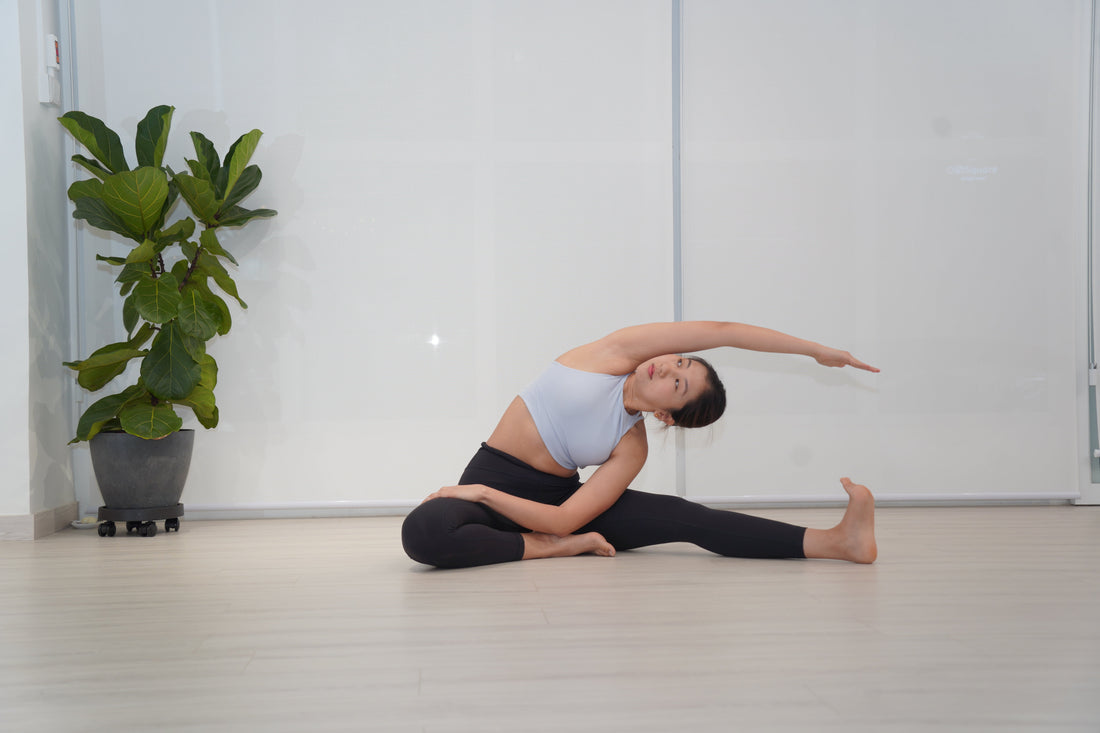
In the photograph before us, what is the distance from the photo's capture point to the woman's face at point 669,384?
2340mm

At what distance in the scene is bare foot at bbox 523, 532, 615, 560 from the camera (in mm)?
2451

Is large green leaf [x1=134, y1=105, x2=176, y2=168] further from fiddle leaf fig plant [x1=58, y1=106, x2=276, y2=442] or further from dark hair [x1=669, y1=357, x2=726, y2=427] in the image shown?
dark hair [x1=669, y1=357, x2=726, y2=427]

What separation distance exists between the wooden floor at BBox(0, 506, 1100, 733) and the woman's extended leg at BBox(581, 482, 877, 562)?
2.2 inches

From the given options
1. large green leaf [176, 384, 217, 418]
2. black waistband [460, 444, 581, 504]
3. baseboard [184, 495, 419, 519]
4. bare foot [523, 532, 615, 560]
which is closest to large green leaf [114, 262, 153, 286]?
large green leaf [176, 384, 217, 418]

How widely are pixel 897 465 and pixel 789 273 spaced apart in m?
0.97

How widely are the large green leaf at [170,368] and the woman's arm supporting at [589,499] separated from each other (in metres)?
1.25

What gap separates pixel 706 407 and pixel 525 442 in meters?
0.51

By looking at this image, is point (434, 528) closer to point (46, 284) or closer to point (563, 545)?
point (563, 545)

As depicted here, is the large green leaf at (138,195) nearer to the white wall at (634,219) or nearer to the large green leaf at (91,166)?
the large green leaf at (91,166)

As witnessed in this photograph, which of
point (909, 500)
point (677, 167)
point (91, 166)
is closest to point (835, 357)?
point (677, 167)

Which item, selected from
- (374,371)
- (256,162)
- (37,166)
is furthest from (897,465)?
(37,166)

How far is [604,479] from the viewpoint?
2.41m

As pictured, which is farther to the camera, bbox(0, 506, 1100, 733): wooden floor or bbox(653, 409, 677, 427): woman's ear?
bbox(653, 409, 677, 427): woman's ear

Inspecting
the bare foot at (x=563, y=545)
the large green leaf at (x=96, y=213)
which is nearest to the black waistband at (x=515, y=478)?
the bare foot at (x=563, y=545)
